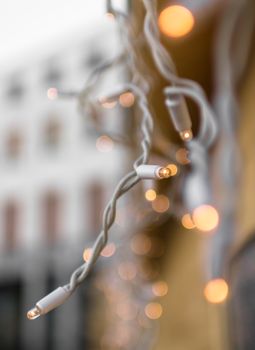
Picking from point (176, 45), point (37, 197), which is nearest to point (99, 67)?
point (176, 45)

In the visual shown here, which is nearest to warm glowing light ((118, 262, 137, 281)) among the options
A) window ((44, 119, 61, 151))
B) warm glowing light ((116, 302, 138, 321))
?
warm glowing light ((116, 302, 138, 321))

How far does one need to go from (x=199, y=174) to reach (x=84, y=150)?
24.5ft

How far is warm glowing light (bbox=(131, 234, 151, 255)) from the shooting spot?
133 centimetres

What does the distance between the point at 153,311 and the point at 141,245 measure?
0.60 m

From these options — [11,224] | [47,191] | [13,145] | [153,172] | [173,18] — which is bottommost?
[153,172]

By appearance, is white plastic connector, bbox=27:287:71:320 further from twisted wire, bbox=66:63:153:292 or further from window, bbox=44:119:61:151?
window, bbox=44:119:61:151

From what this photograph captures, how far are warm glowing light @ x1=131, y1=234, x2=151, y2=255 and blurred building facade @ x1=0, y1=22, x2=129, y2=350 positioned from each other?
6028 millimetres

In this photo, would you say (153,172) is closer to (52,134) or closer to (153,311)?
(153,311)

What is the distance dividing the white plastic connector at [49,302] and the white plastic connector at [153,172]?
0.08m

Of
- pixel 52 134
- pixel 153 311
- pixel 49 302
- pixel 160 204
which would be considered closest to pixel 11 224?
pixel 52 134

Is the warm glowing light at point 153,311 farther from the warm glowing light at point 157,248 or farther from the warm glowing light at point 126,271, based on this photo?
the warm glowing light at point 157,248

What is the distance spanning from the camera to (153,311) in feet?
2.66

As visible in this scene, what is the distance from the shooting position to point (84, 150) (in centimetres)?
809

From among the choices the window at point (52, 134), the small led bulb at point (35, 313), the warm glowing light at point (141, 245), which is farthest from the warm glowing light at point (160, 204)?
the window at point (52, 134)
